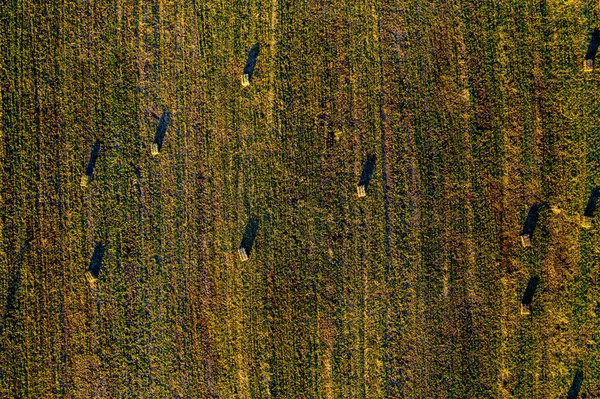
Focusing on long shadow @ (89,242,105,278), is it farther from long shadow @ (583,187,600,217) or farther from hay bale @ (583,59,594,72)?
hay bale @ (583,59,594,72)

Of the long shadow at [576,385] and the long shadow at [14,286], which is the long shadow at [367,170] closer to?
the long shadow at [576,385]

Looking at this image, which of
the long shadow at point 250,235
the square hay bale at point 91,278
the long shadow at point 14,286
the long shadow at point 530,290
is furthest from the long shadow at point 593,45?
the long shadow at point 14,286

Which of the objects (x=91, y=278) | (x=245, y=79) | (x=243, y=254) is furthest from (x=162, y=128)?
(x=91, y=278)

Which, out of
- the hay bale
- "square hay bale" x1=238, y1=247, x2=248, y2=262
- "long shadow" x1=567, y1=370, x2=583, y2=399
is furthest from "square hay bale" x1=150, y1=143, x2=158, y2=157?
"long shadow" x1=567, y1=370, x2=583, y2=399

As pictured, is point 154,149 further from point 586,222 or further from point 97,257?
point 586,222

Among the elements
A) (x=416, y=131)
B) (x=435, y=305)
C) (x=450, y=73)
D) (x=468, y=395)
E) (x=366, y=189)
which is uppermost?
(x=450, y=73)

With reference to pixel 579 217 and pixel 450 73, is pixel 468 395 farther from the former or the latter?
pixel 450 73

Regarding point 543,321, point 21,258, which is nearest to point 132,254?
point 21,258
